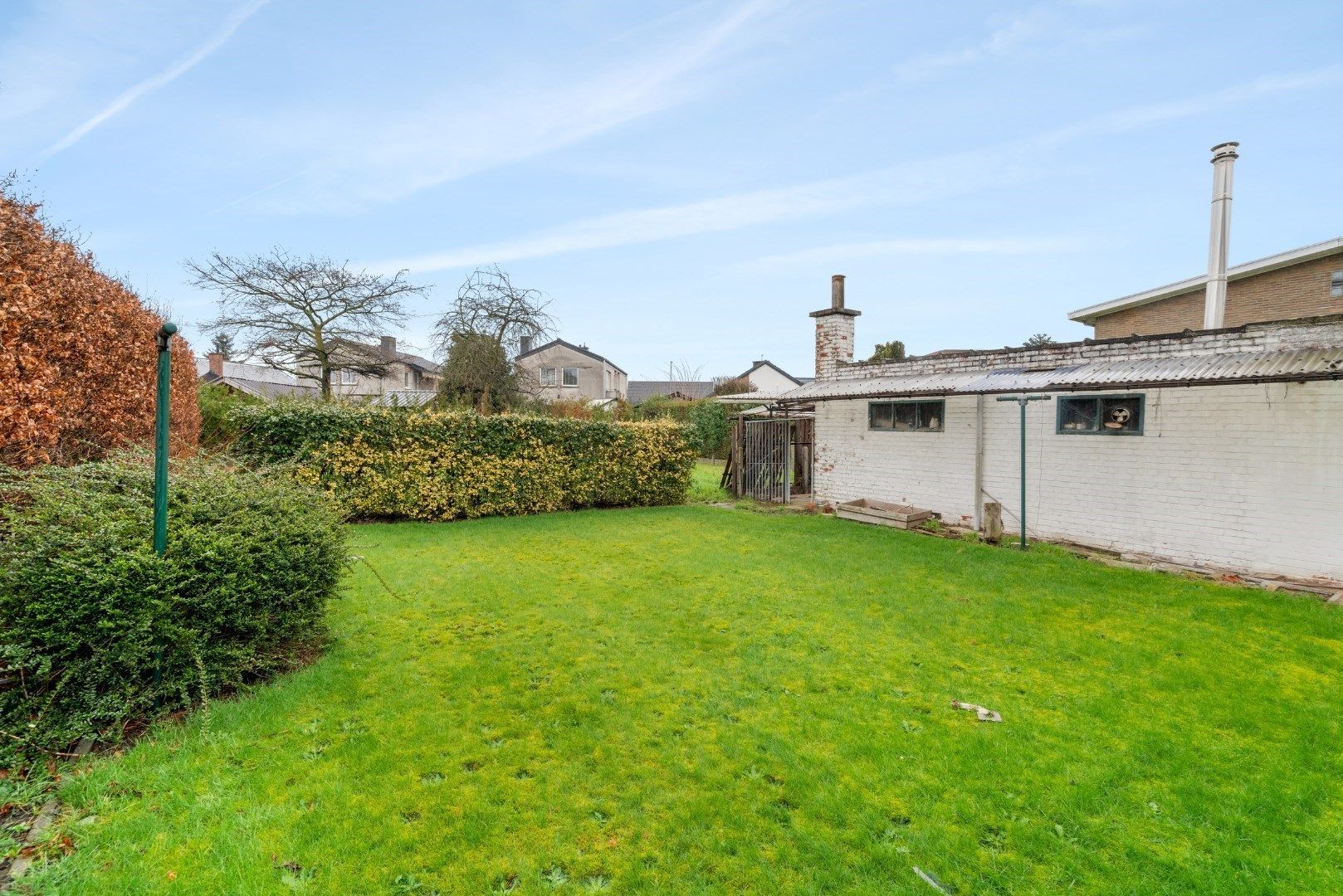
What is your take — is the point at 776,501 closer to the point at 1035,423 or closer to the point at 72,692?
the point at 1035,423

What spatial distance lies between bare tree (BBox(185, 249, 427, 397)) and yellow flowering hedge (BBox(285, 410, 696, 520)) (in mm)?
9632

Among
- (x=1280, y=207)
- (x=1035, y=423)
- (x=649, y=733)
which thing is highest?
(x=1280, y=207)

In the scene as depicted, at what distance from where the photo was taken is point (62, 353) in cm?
514

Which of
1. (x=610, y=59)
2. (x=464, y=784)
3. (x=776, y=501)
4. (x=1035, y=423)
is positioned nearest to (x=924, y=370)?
(x=1035, y=423)

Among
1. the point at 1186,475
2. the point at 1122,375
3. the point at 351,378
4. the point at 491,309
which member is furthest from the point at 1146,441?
the point at 351,378

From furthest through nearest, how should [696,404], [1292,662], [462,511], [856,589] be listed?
[696,404], [462,511], [856,589], [1292,662]

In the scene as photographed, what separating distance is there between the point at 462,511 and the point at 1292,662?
441 inches

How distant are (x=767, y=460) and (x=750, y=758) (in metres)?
10.8

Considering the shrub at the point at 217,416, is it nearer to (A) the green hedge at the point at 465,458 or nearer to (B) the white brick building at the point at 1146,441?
(A) the green hedge at the point at 465,458

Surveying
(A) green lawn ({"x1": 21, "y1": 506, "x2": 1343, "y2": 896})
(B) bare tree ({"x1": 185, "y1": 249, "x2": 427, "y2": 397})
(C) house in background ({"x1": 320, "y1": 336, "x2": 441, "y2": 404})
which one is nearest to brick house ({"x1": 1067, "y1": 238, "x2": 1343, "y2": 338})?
(A) green lawn ({"x1": 21, "y1": 506, "x2": 1343, "y2": 896})

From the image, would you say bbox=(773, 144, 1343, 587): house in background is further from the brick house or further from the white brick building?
the brick house

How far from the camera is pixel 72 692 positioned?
322 cm

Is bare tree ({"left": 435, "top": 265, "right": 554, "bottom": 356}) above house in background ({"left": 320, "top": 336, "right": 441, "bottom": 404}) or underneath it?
above

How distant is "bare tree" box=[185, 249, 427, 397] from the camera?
17922 millimetres
